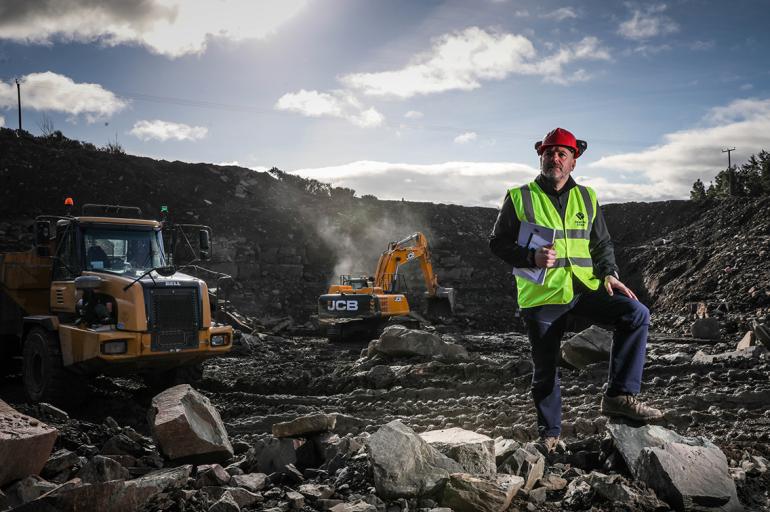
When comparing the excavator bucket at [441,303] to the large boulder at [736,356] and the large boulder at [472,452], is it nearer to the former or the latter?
the large boulder at [736,356]

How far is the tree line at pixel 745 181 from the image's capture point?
2922 cm

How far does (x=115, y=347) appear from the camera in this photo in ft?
21.5

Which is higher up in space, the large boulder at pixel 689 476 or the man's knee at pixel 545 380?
the man's knee at pixel 545 380

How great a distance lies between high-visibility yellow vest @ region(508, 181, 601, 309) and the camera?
151 inches

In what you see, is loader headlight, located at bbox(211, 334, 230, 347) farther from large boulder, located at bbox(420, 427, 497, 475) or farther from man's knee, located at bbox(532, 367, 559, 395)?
man's knee, located at bbox(532, 367, 559, 395)

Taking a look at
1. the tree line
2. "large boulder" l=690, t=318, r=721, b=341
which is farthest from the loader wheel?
the tree line

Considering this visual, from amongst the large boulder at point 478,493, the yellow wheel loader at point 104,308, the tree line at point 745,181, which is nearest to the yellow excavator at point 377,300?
the yellow wheel loader at point 104,308

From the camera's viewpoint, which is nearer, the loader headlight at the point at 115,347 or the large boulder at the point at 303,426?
the large boulder at the point at 303,426

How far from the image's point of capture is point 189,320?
7172 mm

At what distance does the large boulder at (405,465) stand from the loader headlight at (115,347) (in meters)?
4.28

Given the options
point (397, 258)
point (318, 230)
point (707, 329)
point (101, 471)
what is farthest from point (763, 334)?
point (318, 230)

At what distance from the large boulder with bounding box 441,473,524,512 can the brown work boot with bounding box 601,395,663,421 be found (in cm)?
110

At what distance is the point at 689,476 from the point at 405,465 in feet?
4.96

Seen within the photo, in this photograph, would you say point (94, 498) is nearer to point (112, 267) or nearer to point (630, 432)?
point (630, 432)
